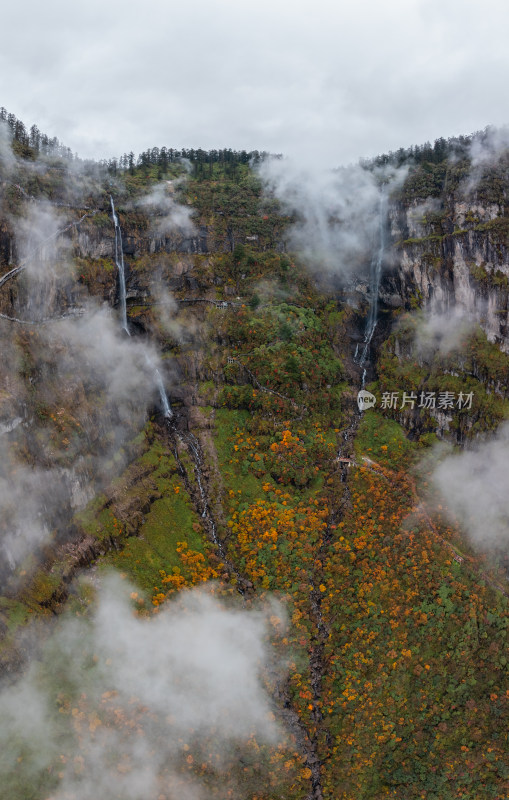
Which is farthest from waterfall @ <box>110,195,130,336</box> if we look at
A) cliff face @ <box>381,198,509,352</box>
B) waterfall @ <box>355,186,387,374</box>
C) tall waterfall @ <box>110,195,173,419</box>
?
cliff face @ <box>381,198,509,352</box>

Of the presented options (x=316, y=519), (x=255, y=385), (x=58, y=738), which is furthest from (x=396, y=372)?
(x=58, y=738)

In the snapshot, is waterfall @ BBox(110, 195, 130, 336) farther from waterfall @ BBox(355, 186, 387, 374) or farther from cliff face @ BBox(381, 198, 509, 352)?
cliff face @ BBox(381, 198, 509, 352)

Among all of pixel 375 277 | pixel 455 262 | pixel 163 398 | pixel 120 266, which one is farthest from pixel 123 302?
pixel 455 262

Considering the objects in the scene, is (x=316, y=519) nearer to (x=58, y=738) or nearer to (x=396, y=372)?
(x=396, y=372)

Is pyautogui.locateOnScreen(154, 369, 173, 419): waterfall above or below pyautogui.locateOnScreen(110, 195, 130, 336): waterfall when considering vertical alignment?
below

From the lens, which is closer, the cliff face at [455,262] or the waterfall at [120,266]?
the cliff face at [455,262]

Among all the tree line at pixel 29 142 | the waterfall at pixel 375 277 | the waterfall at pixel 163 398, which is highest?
the tree line at pixel 29 142

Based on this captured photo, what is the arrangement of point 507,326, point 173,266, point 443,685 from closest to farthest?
1. point 443,685
2. point 507,326
3. point 173,266

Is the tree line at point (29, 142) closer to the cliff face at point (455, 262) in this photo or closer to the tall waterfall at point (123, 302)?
the tall waterfall at point (123, 302)

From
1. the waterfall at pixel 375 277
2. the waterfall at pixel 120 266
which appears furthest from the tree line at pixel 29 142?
the waterfall at pixel 375 277
